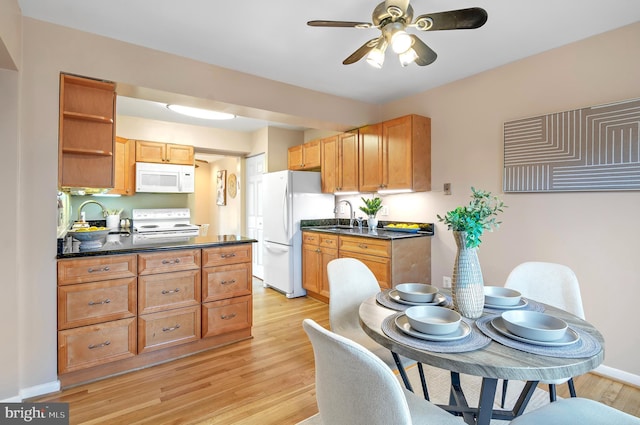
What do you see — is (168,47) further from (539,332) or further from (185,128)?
(539,332)

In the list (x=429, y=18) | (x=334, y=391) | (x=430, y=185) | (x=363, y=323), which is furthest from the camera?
(x=430, y=185)

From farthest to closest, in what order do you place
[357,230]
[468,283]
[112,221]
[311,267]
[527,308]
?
1. [112,221]
2. [311,267]
3. [357,230]
4. [527,308]
5. [468,283]

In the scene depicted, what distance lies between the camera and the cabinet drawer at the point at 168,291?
2449mm

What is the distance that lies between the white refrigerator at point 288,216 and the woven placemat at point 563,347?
3330 mm

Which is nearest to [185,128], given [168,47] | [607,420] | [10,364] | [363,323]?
[168,47]

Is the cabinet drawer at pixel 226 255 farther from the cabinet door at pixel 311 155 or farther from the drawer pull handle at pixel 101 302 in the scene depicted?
the cabinet door at pixel 311 155

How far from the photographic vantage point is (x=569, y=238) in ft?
8.18

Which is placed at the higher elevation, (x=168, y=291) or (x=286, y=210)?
(x=286, y=210)

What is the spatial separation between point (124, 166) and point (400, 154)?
388cm

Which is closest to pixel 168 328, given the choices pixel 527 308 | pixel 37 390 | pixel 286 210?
pixel 37 390

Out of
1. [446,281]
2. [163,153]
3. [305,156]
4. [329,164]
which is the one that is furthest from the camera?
[305,156]

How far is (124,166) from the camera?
14.9 ft

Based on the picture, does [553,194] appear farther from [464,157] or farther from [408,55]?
[408,55]

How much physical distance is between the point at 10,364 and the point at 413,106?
4.17 metres
